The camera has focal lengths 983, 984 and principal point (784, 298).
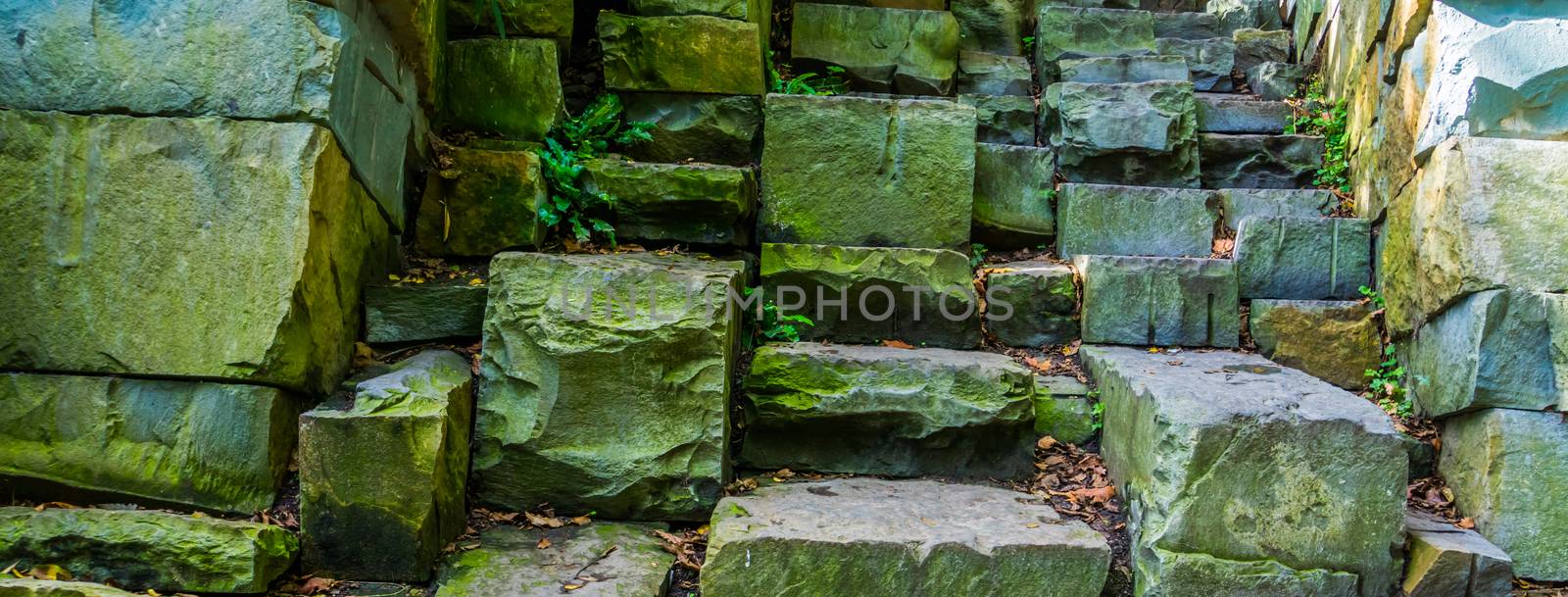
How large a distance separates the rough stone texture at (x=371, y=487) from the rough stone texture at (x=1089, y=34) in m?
4.27

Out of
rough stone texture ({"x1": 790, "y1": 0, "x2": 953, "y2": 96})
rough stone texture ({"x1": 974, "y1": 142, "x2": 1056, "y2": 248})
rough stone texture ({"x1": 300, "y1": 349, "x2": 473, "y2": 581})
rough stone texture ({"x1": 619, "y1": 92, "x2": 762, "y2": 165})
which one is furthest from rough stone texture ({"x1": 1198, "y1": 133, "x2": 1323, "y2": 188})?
rough stone texture ({"x1": 300, "y1": 349, "x2": 473, "y2": 581})

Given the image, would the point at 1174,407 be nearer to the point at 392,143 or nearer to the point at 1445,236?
the point at 1445,236

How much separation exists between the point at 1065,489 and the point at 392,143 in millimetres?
2821

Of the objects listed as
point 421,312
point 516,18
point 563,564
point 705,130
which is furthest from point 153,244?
point 705,130

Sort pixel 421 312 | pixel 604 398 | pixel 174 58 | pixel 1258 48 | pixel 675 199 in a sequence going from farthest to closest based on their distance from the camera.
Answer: pixel 1258 48
pixel 675 199
pixel 421 312
pixel 604 398
pixel 174 58

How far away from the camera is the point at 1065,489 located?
3.42m

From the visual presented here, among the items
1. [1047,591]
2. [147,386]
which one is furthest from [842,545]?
[147,386]

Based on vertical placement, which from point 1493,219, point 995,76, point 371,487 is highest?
point 995,76

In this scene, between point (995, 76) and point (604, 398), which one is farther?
point (995, 76)

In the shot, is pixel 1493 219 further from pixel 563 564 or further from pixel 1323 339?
pixel 563 564

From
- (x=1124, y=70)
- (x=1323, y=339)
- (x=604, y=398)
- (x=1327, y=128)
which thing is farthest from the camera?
(x=1124, y=70)

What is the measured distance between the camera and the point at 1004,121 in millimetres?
5270

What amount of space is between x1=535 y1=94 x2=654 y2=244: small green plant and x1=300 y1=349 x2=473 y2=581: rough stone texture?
1358 mm

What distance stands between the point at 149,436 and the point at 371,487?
80 cm
